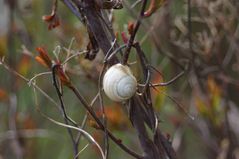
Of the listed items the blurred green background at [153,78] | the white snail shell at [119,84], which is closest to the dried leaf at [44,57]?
the white snail shell at [119,84]

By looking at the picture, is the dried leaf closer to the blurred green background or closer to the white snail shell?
the white snail shell

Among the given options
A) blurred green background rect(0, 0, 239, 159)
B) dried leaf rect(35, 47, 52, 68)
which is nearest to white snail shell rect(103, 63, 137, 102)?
dried leaf rect(35, 47, 52, 68)

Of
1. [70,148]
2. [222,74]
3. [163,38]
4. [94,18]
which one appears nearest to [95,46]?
[94,18]

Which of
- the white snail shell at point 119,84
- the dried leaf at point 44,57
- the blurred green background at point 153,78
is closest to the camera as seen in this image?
the white snail shell at point 119,84

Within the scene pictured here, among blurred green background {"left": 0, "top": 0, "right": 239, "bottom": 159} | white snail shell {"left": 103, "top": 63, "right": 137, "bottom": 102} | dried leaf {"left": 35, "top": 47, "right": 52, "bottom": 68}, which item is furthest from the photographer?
blurred green background {"left": 0, "top": 0, "right": 239, "bottom": 159}

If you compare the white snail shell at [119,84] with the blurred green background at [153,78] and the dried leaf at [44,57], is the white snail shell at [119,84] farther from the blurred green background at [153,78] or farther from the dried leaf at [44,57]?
the blurred green background at [153,78]

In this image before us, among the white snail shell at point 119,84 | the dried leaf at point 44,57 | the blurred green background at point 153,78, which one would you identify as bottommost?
the blurred green background at point 153,78

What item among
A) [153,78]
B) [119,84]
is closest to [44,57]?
[119,84]

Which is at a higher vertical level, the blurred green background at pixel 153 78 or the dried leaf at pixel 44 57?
the dried leaf at pixel 44 57
